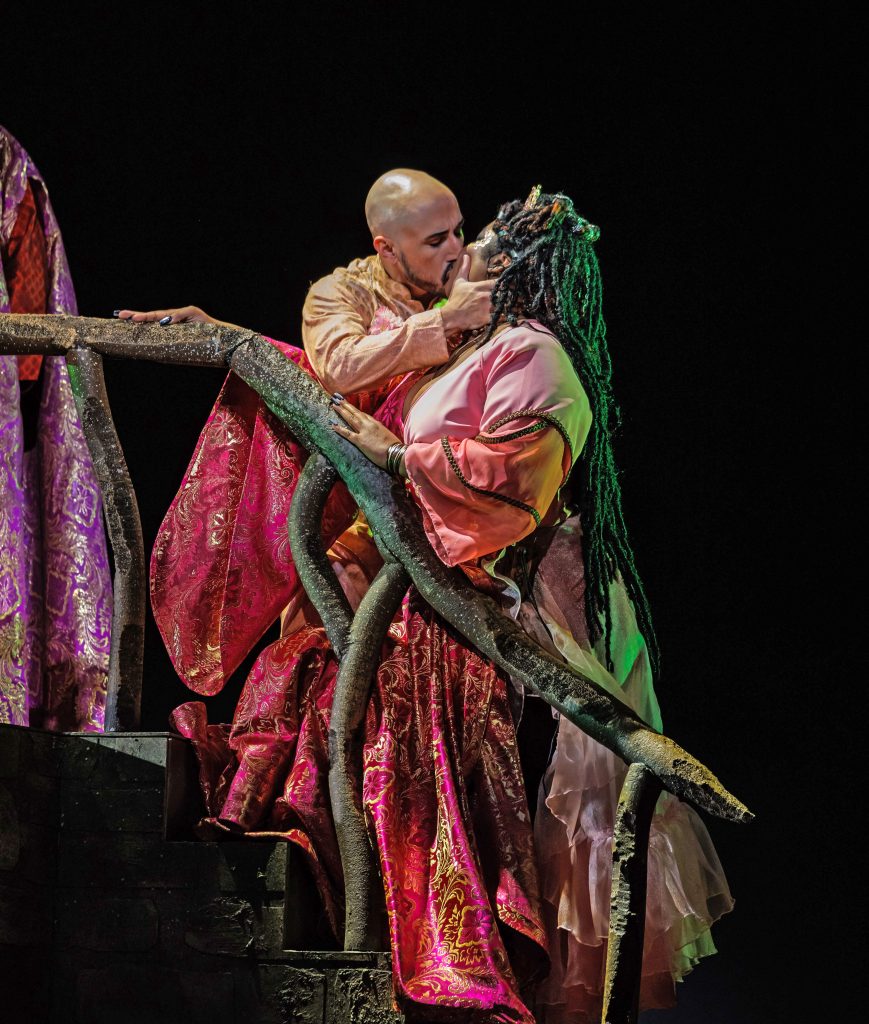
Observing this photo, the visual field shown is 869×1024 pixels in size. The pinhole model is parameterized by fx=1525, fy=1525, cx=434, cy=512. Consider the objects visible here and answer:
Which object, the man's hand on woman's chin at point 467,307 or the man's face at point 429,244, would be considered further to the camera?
the man's face at point 429,244

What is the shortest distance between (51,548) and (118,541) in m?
0.42

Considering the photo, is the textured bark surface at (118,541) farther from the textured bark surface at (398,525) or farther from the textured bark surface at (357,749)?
the textured bark surface at (357,749)

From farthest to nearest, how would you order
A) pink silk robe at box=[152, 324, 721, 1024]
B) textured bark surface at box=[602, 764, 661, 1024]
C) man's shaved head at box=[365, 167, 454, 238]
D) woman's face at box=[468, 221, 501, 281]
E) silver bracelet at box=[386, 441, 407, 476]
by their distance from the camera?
man's shaved head at box=[365, 167, 454, 238] < woman's face at box=[468, 221, 501, 281] < silver bracelet at box=[386, 441, 407, 476] < pink silk robe at box=[152, 324, 721, 1024] < textured bark surface at box=[602, 764, 661, 1024]

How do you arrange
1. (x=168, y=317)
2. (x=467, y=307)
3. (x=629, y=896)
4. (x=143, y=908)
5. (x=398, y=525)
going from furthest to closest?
(x=168, y=317) < (x=467, y=307) < (x=398, y=525) < (x=143, y=908) < (x=629, y=896)

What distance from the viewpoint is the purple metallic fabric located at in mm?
2863

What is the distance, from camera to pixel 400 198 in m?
2.87

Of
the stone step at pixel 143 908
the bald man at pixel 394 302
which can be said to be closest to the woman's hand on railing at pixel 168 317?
the bald man at pixel 394 302

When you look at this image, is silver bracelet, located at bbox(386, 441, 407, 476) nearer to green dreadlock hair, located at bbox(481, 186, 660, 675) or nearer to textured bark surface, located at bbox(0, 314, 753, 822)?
textured bark surface, located at bbox(0, 314, 753, 822)

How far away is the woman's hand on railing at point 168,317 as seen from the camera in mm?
2711

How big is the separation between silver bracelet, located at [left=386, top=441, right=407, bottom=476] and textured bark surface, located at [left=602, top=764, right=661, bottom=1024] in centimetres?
63

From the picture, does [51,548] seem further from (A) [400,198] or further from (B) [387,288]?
(A) [400,198]

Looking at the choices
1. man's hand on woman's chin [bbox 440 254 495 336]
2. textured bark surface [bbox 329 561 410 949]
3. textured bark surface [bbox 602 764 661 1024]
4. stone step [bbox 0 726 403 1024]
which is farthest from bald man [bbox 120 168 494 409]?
textured bark surface [bbox 602 764 661 1024]

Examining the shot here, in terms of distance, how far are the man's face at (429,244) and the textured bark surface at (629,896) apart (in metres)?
1.10

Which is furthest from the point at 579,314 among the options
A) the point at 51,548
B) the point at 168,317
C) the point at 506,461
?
the point at 51,548
